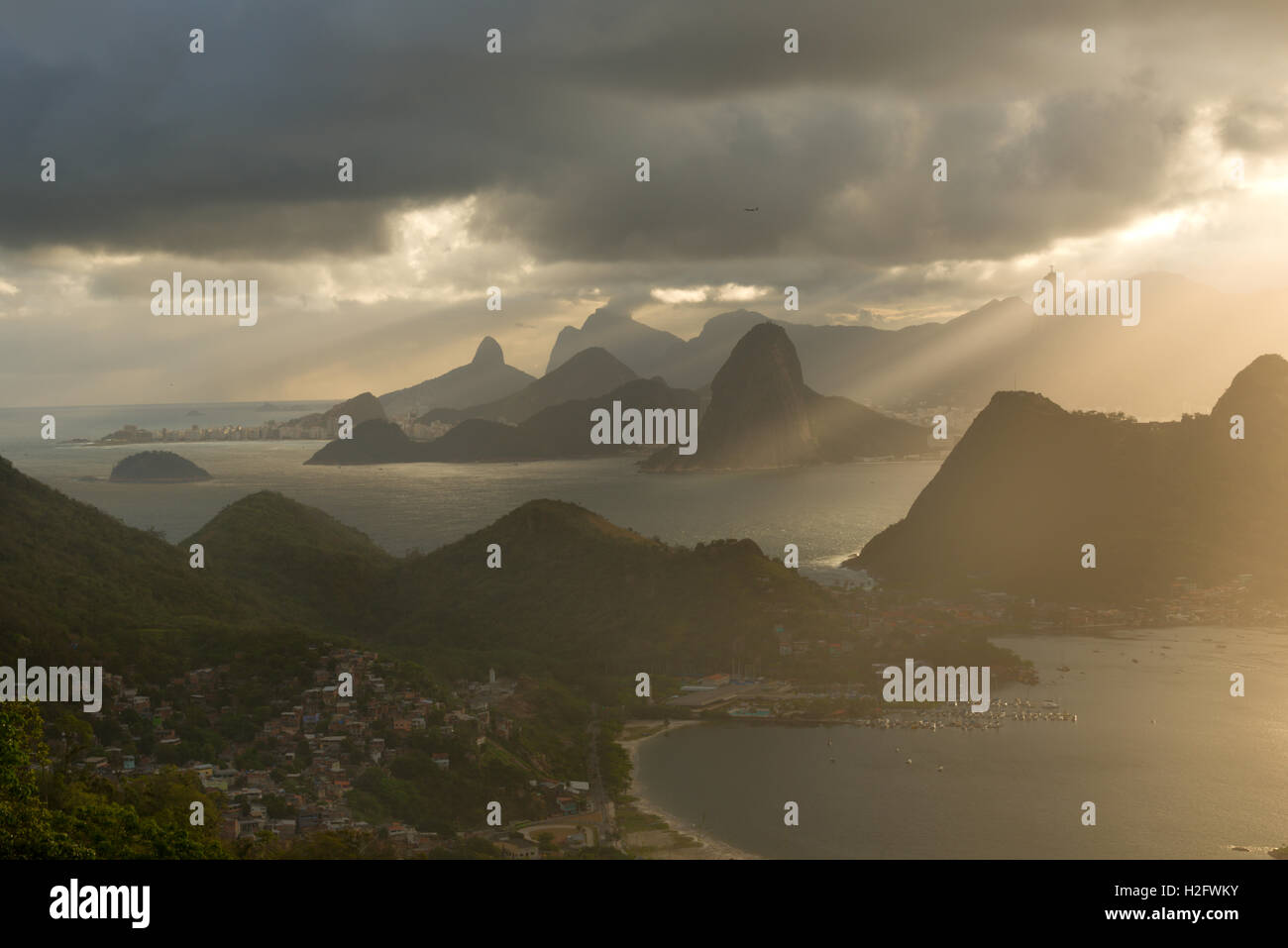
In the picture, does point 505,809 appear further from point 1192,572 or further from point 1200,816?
point 1192,572

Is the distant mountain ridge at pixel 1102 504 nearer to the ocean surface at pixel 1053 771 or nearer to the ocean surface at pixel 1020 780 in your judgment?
the ocean surface at pixel 1053 771

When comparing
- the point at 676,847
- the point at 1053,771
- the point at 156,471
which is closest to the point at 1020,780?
the point at 1053,771

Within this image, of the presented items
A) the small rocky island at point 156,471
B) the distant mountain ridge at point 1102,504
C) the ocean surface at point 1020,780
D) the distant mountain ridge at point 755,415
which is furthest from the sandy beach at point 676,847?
the distant mountain ridge at point 755,415

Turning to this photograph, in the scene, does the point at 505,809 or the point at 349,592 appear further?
the point at 349,592

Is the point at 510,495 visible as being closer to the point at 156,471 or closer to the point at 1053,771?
the point at 156,471

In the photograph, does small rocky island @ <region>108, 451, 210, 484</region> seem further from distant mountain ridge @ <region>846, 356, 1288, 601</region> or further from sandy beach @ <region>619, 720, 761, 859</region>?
sandy beach @ <region>619, 720, 761, 859</region>
